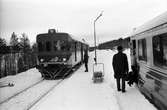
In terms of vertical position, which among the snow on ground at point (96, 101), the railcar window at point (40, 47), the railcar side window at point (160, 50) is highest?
the railcar window at point (40, 47)

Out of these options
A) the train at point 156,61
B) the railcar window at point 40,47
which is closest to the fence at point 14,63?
the railcar window at point 40,47


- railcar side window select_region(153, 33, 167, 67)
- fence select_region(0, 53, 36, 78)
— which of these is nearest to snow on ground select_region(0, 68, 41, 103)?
fence select_region(0, 53, 36, 78)

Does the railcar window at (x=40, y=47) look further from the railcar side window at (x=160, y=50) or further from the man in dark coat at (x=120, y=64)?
the railcar side window at (x=160, y=50)

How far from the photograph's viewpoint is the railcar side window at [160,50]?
5.83 m

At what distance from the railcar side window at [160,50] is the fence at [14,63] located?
12785 mm

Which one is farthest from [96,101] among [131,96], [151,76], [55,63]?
[55,63]

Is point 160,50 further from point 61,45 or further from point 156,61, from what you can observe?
point 61,45

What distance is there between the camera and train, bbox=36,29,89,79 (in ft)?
50.8

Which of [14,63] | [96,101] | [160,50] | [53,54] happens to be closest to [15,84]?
[53,54]

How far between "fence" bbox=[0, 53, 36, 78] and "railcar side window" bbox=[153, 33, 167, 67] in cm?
1278

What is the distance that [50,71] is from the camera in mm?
15477

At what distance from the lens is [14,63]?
1952 cm

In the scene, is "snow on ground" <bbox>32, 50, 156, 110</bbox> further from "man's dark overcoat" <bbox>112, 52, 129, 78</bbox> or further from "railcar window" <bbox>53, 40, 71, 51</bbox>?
"railcar window" <bbox>53, 40, 71, 51</bbox>

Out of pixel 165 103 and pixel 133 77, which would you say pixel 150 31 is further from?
pixel 133 77
